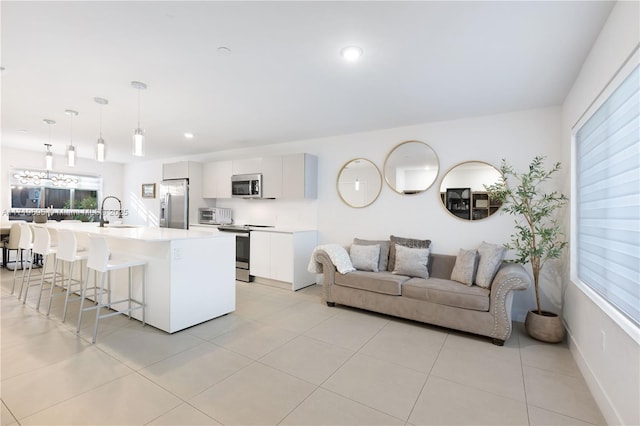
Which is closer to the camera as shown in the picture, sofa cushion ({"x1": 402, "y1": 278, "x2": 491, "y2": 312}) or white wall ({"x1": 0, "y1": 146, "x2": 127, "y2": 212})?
sofa cushion ({"x1": 402, "y1": 278, "x2": 491, "y2": 312})

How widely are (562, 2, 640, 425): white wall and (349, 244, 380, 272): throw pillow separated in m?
1.98

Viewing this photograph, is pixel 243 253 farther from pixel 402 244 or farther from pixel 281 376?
pixel 281 376

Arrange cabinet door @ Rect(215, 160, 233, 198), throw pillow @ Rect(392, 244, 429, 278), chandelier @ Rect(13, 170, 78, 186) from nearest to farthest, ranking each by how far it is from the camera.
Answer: throw pillow @ Rect(392, 244, 429, 278), cabinet door @ Rect(215, 160, 233, 198), chandelier @ Rect(13, 170, 78, 186)

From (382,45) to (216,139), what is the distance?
382cm

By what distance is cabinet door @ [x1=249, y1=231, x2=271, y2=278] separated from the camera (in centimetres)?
491

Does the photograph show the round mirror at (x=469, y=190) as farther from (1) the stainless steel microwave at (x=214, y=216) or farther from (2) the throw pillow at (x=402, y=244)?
(1) the stainless steel microwave at (x=214, y=216)

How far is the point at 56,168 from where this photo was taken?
23.3 feet

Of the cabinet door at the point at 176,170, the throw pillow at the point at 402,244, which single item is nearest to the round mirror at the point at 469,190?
the throw pillow at the point at 402,244

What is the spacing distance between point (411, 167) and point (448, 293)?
1.88 m

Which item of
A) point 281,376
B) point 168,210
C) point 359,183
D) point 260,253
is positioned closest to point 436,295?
point 281,376

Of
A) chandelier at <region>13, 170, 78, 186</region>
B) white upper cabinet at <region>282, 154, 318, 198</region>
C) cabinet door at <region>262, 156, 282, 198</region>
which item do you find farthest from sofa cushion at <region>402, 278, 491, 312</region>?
chandelier at <region>13, 170, 78, 186</region>

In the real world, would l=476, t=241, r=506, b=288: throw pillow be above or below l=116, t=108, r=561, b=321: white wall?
below

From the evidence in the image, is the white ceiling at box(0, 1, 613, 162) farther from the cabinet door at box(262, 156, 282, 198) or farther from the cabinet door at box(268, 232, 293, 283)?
the cabinet door at box(268, 232, 293, 283)

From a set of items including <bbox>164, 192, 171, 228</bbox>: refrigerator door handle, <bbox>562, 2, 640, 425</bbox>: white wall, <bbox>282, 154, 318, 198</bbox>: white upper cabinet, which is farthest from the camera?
<bbox>164, 192, 171, 228</bbox>: refrigerator door handle
